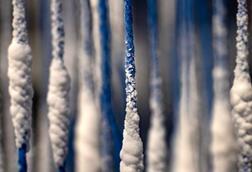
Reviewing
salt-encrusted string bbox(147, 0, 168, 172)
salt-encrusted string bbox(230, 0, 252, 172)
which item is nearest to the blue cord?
salt-encrusted string bbox(147, 0, 168, 172)

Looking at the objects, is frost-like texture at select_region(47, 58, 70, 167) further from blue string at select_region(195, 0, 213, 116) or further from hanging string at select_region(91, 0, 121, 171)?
blue string at select_region(195, 0, 213, 116)

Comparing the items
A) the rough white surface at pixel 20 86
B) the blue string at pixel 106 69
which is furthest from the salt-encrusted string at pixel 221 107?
the rough white surface at pixel 20 86

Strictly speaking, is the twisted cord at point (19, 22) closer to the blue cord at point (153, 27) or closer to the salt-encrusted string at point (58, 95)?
the salt-encrusted string at point (58, 95)

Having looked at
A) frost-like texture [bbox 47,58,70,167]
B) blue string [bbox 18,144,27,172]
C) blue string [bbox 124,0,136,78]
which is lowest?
blue string [bbox 18,144,27,172]

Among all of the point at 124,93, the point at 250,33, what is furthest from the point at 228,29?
the point at 124,93

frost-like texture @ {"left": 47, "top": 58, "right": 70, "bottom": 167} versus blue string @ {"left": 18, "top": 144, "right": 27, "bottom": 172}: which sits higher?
frost-like texture @ {"left": 47, "top": 58, "right": 70, "bottom": 167}
